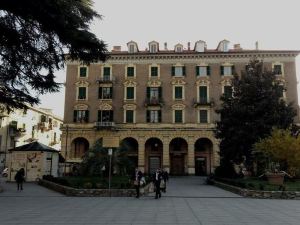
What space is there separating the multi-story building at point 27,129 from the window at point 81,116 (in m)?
6.41

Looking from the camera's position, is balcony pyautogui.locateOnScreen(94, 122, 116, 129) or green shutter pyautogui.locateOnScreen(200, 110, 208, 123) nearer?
balcony pyautogui.locateOnScreen(94, 122, 116, 129)

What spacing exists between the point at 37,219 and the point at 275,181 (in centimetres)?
1729

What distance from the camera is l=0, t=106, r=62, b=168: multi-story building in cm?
5656

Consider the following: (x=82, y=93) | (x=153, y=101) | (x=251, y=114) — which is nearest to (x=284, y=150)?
(x=251, y=114)

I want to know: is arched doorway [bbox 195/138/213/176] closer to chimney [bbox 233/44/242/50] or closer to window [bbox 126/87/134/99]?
window [bbox 126/87/134/99]

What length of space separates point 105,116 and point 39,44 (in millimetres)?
33189

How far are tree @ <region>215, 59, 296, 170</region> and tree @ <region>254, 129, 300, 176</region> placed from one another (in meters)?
4.08

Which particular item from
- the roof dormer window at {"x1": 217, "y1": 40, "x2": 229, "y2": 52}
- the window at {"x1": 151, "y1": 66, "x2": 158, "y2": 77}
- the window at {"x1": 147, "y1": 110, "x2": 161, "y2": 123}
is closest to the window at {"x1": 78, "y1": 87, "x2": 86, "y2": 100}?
the window at {"x1": 147, "y1": 110, "x2": 161, "y2": 123}

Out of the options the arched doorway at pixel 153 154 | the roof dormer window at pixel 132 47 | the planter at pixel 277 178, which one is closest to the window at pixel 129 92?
the roof dormer window at pixel 132 47

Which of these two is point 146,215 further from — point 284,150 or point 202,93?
point 202,93

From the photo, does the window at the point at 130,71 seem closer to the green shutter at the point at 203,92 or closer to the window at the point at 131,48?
the window at the point at 131,48

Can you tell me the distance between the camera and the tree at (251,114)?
102 feet

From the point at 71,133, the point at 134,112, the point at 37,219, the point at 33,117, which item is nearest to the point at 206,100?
the point at 134,112

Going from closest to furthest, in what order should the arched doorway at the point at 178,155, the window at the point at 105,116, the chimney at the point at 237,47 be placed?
A: the window at the point at 105,116
the arched doorway at the point at 178,155
the chimney at the point at 237,47
